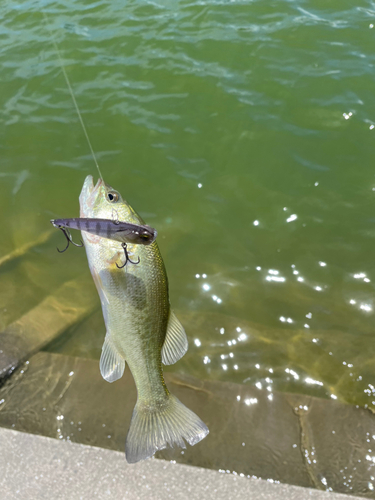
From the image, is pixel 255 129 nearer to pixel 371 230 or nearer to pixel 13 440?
pixel 371 230

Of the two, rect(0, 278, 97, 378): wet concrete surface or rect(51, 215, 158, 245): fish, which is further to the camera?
rect(0, 278, 97, 378): wet concrete surface

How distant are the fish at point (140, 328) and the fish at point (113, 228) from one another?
51cm

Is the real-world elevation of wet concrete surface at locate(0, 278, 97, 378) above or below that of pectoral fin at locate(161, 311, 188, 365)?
below

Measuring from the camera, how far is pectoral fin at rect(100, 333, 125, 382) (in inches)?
99.0

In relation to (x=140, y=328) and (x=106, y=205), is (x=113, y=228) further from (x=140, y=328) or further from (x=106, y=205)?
(x=140, y=328)

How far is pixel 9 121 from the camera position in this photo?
716 centimetres

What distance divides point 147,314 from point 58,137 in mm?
5289

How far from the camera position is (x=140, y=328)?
238 cm

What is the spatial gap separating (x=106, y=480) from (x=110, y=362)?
895mm

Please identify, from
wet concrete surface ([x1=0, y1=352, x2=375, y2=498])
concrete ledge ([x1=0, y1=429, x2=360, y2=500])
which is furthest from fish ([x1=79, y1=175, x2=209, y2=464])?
wet concrete surface ([x1=0, y1=352, x2=375, y2=498])

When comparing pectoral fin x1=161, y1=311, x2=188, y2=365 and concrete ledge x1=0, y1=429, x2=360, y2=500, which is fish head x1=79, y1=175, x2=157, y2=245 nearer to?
pectoral fin x1=161, y1=311, x2=188, y2=365

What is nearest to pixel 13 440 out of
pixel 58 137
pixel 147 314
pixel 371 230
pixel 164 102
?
pixel 147 314

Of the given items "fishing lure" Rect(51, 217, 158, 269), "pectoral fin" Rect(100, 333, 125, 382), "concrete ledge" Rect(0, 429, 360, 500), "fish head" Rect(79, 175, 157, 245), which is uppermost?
"fishing lure" Rect(51, 217, 158, 269)

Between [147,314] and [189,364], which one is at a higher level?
[147,314]
